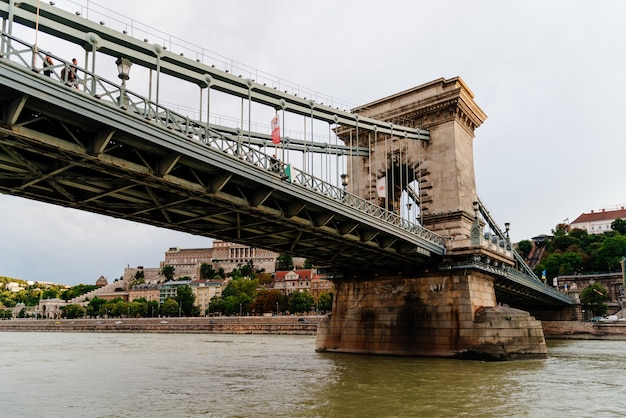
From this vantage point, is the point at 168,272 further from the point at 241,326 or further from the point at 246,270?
the point at 241,326

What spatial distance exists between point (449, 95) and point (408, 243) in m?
9.56

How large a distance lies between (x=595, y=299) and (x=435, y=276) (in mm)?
53483

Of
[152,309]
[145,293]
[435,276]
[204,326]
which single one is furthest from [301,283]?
[435,276]

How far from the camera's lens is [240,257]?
181 metres

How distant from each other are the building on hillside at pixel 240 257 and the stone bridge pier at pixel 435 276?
140149mm

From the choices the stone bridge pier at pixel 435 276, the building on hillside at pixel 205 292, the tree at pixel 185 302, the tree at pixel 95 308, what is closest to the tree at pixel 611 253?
the stone bridge pier at pixel 435 276

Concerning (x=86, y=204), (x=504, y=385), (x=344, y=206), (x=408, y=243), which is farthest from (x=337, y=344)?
(x=86, y=204)

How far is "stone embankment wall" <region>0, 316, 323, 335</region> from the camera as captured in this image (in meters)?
76.9

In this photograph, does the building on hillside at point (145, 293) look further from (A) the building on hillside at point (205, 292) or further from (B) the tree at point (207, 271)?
(A) the building on hillside at point (205, 292)

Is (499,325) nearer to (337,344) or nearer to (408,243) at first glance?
(408,243)

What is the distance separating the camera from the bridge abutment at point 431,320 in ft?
82.0

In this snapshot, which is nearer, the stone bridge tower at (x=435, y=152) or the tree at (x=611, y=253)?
the stone bridge tower at (x=435, y=152)

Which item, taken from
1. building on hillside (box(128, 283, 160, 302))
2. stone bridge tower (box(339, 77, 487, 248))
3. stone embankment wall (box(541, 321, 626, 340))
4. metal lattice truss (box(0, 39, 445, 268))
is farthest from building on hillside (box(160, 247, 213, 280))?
metal lattice truss (box(0, 39, 445, 268))

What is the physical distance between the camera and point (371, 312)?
2895 cm
